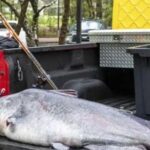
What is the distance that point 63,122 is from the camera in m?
3.12

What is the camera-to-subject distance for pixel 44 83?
4445mm

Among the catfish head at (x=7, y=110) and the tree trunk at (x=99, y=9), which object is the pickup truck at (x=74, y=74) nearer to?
the catfish head at (x=7, y=110)

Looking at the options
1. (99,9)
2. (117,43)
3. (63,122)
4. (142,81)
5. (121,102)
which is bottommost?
(121,102)

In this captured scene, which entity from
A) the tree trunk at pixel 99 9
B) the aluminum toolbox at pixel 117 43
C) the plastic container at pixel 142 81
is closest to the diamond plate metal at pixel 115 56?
the aluminum toolbox at pixel 117 43

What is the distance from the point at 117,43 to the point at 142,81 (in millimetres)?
1612

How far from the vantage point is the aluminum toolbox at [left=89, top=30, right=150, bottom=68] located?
517 cm

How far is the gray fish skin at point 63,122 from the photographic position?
302 centimetres

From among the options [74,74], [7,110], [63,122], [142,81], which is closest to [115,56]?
[74,74]

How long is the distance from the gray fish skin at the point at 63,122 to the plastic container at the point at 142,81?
2.02 ft

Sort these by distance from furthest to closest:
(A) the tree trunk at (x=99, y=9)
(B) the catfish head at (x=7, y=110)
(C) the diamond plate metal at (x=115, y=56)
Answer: (A) the tree trunk at (x=99, y=9)
(C) the diamond plate metal at (x=115, y=56)
(B) the catfish head at (x=7, y=110)

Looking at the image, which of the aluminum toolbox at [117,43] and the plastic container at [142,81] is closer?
the plastic container at [142,81]

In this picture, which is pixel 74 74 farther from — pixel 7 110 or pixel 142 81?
pixel 7 110

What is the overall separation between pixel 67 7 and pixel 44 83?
686 centimetres

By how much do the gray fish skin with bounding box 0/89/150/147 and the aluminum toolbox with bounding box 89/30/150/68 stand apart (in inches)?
76.9
